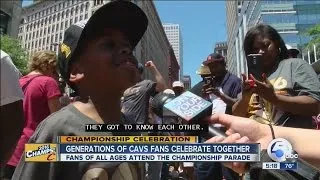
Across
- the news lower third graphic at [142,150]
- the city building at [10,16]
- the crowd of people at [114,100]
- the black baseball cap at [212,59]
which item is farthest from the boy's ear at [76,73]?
the city building at [10,16]

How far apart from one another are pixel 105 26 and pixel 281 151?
0.92 metres

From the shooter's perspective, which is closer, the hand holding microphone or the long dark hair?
the hand holding microphone

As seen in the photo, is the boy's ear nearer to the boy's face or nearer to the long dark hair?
the boy's face

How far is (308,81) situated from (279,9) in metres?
60.6

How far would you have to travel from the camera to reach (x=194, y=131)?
137 cm

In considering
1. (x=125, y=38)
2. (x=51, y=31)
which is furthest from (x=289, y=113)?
(x=51, y=31)

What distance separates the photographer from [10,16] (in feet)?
137

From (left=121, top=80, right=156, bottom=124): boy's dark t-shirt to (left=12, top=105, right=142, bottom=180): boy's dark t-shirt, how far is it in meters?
1.85

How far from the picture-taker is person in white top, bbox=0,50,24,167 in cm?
145

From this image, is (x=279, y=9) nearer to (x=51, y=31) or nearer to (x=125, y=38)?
(x=125, y=38)

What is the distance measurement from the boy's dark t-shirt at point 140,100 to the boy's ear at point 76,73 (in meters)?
1.61

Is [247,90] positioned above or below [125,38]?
below

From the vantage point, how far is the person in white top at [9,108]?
145 cm
